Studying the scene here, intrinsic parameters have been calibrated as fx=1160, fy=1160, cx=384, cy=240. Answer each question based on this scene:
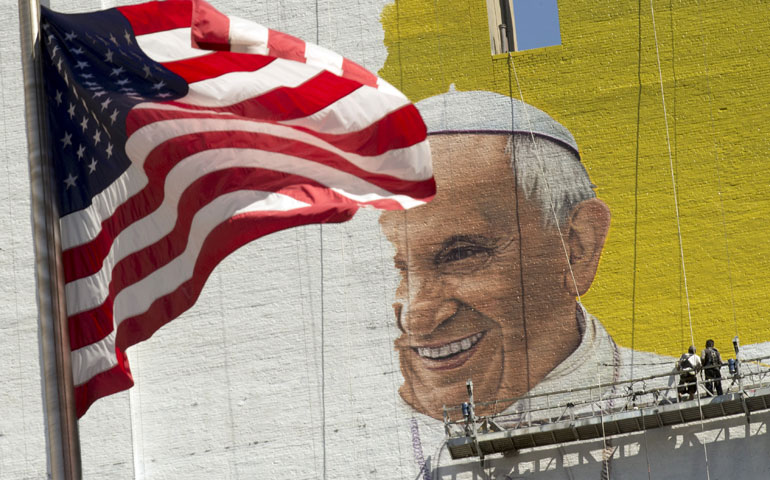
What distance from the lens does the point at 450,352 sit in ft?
89.9

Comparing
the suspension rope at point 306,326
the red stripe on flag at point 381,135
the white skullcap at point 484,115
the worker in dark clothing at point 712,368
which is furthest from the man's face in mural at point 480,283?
the red stripe on flag at point 381,135

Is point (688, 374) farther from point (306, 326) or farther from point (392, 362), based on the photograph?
point (306, 326)

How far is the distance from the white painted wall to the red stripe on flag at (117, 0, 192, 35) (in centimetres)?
1700

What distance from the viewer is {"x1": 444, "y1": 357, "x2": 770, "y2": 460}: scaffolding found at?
2503cm

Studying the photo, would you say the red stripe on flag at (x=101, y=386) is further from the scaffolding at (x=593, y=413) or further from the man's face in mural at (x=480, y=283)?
the man's face in mural at (x=480, y=283)

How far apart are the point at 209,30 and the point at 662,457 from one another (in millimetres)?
18258

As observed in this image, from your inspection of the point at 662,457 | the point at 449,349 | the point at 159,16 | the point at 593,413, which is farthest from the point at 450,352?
the point at 159,16

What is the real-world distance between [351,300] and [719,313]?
337 inches

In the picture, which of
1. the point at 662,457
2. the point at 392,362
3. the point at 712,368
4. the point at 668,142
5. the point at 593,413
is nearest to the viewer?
the point at 712,368

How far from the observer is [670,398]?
25.6 m

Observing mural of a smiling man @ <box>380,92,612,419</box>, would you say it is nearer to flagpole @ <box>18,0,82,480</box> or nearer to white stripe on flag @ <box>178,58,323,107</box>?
white stripe on flag @ <box>178,58,323,107</box>

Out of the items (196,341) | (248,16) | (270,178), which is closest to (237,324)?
(196,341)

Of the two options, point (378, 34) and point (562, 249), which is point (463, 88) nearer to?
point (378, 34)

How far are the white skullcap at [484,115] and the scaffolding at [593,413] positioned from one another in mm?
6240
